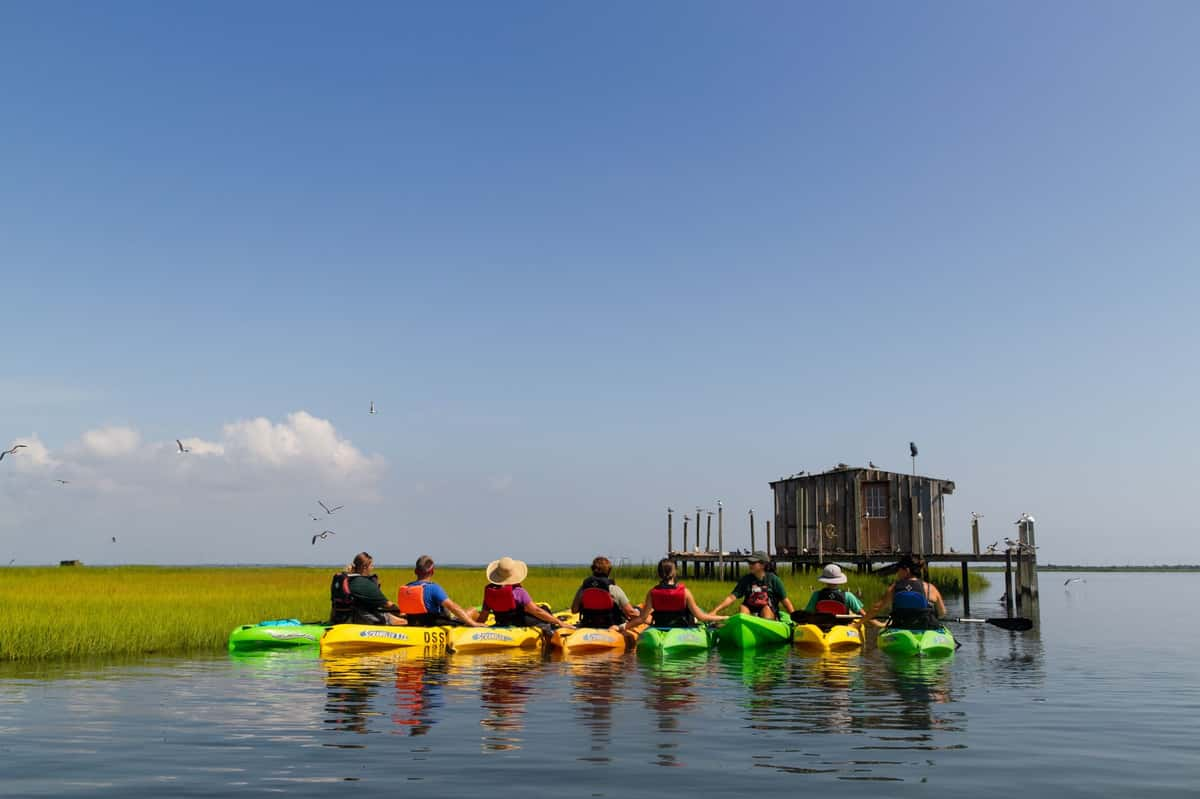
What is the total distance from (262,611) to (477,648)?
24.6ft

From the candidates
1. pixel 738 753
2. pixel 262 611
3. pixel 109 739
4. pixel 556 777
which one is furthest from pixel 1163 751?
pixel 262 611

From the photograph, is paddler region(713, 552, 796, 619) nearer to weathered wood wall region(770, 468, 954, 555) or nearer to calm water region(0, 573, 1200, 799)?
calm water region(0, 573, 1200, 799)

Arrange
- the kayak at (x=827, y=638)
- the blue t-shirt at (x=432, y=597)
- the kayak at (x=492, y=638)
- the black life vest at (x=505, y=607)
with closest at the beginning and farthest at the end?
the kayak at (x=492, y=638) < the blue t-shirt at (x=432, y=597) < the kayak at (x=827, y=638) < the black life vest at (x=505, y=607)

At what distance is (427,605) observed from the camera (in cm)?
1806

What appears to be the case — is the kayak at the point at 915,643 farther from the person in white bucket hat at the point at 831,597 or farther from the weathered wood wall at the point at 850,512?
the weathered wood wall at the point at 850,512

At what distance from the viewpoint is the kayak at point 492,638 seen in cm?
1761

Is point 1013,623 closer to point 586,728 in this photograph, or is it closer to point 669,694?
point 669,694

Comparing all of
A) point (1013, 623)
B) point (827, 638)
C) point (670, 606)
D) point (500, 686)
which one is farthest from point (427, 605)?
point (1013, 623)

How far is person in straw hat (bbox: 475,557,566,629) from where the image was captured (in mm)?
18641

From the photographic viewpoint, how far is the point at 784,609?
20.5 meters

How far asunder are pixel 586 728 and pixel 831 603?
35.3ft

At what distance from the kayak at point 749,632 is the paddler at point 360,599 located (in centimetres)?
582

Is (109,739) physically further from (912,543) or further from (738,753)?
(912,543)

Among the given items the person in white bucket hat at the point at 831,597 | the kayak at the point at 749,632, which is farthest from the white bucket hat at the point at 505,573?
the person in white bucket hat at the point at 831,597
